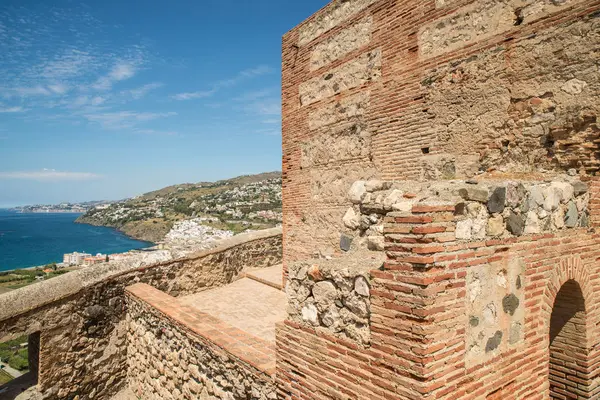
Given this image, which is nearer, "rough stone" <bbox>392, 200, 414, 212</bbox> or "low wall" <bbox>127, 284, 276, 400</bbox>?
"rough stone" <bbox>392, 200, 414, 212</bbox>

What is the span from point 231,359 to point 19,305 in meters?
3.91

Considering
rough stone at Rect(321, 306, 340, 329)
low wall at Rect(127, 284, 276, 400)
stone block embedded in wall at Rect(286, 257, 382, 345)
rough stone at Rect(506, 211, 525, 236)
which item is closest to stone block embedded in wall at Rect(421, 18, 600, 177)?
rough stone at Rect(506, 211, 525, 236)

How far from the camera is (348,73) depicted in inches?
283

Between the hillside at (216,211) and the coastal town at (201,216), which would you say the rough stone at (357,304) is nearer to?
the coastal town at (201,216)

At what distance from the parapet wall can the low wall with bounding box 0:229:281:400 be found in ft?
11.2

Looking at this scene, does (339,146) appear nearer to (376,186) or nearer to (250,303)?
(376,186)

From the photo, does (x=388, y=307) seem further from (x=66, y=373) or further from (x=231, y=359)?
(x=66, y=373)

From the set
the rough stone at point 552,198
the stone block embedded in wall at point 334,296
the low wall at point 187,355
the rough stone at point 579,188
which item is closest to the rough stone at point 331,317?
the stone block embedded in wall at point 334,296

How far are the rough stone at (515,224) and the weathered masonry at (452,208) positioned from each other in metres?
0.02

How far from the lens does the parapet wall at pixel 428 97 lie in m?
4.47

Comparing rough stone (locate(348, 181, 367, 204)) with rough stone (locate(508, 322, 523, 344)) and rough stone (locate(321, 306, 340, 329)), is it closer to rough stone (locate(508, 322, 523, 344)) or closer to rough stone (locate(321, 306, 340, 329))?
rough stone (locate(321, 306, 340, 329))

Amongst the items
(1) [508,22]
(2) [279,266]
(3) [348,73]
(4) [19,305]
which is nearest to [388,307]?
(1) [508,22]

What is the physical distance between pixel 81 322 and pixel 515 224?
7042mm

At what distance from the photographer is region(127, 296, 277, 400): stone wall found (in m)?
4.34
